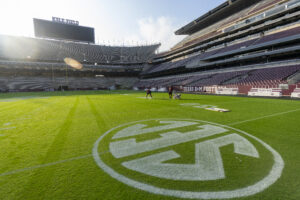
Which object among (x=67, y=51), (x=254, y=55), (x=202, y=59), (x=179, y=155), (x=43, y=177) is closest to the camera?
(x=43, y=177)

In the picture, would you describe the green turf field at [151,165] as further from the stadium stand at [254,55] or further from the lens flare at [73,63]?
the lens flare at [73,63]

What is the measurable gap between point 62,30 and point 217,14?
6889 centimetres

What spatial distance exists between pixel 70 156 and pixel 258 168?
4.37 m

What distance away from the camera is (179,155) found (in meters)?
3.42

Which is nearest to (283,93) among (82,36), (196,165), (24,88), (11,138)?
(196,165)

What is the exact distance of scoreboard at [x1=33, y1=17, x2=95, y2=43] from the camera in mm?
56688

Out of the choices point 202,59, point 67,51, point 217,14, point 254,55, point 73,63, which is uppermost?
point 217,14

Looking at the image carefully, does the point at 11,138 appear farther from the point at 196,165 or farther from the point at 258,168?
the point at 258,168

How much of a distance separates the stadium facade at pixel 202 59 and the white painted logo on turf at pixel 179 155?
18905 millimetres

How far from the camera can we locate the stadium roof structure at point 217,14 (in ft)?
169

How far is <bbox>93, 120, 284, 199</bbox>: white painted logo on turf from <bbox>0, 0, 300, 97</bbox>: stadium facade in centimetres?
1890

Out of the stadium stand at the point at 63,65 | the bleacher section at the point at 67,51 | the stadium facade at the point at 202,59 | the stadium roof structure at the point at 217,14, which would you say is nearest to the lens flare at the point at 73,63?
the stadium stand at the point at 63,65

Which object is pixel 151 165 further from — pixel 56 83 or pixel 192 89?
pixel 56 83

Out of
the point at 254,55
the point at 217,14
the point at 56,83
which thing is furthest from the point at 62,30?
the point at 254,55
